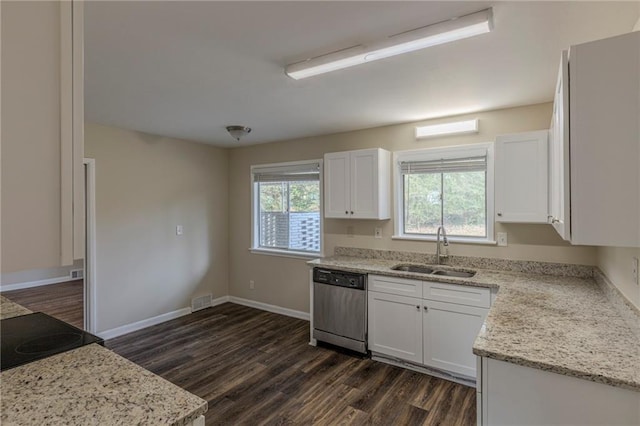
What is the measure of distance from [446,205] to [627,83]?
228 cm

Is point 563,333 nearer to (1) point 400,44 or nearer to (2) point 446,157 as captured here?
(1) point 400,44

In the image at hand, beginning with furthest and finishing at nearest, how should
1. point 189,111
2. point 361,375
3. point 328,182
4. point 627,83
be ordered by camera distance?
1. point 328,182
2. point 189,111
3. point 361,375
4. point 627,83

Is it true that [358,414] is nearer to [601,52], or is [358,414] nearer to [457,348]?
[457,348]

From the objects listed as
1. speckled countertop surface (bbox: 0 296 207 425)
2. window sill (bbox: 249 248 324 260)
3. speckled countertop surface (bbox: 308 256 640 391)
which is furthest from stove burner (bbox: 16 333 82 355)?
window sill (bbox: 249 248 324 260)

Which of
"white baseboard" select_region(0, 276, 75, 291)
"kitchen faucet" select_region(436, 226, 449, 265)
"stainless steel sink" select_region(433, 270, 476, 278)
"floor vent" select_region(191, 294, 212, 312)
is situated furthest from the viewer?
"white baseboard" select_region(0, 276, 75, 291)

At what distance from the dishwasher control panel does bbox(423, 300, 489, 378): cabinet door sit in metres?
0.63

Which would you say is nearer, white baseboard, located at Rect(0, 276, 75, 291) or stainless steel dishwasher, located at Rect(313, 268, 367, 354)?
stainless steel dishwasher, located at Rect(313, 268, 367, 354)

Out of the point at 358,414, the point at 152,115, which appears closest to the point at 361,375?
the point at 358,414

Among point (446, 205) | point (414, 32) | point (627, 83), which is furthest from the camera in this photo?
point (446, 205)

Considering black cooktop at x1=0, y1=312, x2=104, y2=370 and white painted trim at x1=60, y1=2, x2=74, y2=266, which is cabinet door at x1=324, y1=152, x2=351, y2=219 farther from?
white painted trim at x1=60, y1=2, x2=74, y2=266

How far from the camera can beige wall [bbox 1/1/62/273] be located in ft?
1.91

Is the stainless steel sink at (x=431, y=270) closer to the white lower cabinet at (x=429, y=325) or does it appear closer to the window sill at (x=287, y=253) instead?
the white lower cabinet at (x=429, y=325)

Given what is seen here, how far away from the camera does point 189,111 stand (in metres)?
3.18

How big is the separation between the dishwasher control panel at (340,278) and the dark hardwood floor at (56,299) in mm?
3532
